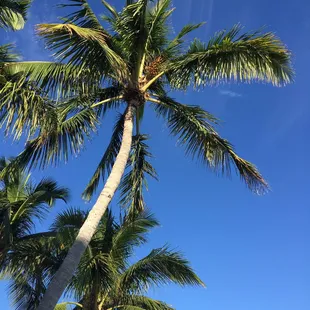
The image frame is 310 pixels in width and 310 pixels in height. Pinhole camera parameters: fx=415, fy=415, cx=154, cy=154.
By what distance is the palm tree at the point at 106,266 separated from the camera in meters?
10.6

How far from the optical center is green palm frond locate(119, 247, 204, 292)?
1093 centimetres

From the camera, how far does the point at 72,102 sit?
9.98m

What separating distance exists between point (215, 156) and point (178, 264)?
3.03 m

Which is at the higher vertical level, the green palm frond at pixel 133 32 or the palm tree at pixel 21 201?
the green palm frond at pixel 133 32

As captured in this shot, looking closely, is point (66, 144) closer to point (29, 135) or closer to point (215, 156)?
point (29, 135)

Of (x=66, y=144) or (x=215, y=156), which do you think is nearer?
(x=66, y=144)

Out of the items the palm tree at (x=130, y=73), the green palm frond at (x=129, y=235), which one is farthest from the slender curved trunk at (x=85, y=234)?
the green palm frond at (x=129, y=235)

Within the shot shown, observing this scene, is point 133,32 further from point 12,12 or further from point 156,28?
point 12,12

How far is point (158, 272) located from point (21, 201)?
5433mm


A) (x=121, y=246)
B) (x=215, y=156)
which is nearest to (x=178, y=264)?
(x=121, y=246)

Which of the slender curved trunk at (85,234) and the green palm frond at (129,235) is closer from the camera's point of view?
the slender curved trunk at (85,234)

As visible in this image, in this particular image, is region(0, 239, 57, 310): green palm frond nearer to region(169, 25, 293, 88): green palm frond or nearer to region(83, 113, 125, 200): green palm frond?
region(83, 113, 125, 200): green palm frond

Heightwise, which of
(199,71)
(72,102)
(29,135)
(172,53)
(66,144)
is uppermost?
(172,53)

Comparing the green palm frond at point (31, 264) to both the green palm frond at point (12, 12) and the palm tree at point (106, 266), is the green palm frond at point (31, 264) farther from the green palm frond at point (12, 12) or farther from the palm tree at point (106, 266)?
the green palm frond at point (12, 12)
